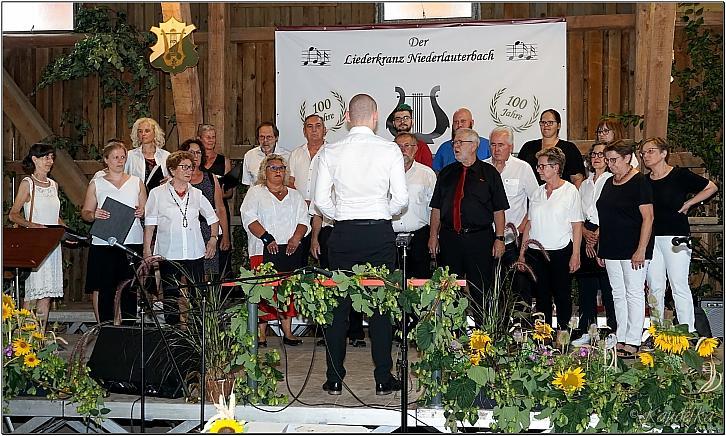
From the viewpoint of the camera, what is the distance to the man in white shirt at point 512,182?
682cm

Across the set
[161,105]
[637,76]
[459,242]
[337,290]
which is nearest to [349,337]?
[459,242]

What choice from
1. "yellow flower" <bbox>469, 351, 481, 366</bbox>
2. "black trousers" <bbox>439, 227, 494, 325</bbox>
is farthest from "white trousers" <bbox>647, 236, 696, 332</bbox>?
"yellow flower" <bbox>469, 351, 481, 366</bbox>

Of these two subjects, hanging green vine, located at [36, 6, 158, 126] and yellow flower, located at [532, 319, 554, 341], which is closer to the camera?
yellow flower, located at [532, 319, 554, 341]

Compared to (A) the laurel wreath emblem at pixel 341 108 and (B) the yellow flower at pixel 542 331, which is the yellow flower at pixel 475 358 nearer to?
(B) the yellow flower at pixel 542 331

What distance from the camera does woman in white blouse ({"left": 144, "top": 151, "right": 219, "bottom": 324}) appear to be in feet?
21.3

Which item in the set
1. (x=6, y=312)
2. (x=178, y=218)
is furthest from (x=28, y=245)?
(x=178, y=218)

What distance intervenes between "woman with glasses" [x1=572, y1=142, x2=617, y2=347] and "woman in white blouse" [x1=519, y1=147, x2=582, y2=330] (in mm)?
222

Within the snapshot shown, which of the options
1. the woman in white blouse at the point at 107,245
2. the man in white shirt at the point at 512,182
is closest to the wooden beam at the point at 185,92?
the woman in white blouse at the point at 107,245

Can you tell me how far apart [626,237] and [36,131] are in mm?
5575

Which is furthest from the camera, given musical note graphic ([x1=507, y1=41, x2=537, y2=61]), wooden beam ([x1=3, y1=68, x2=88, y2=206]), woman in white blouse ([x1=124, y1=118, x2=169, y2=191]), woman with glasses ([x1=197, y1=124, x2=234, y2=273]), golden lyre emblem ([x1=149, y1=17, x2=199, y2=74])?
wooden beam ([x1=3, y1=68, x2=88, y2=206])

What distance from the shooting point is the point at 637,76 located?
7727 millimetres

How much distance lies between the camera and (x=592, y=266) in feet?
21.9

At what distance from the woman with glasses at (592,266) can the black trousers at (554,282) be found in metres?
0.21

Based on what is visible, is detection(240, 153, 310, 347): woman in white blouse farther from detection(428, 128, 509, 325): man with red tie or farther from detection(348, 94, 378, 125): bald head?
detection(348, 94, 378, 125): bald head
